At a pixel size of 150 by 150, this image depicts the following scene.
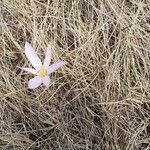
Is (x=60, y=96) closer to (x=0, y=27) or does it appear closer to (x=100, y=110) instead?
(x=100, y=110)

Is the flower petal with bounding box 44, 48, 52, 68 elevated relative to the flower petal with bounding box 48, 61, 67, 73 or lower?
elevated

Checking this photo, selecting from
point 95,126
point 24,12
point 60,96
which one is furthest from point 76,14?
point 95,126

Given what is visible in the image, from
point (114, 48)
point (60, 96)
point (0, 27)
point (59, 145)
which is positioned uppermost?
point (0, 27)

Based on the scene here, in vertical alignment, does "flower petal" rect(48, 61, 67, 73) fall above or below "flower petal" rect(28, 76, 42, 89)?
above

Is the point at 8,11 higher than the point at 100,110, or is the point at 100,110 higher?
the point at 8,11
